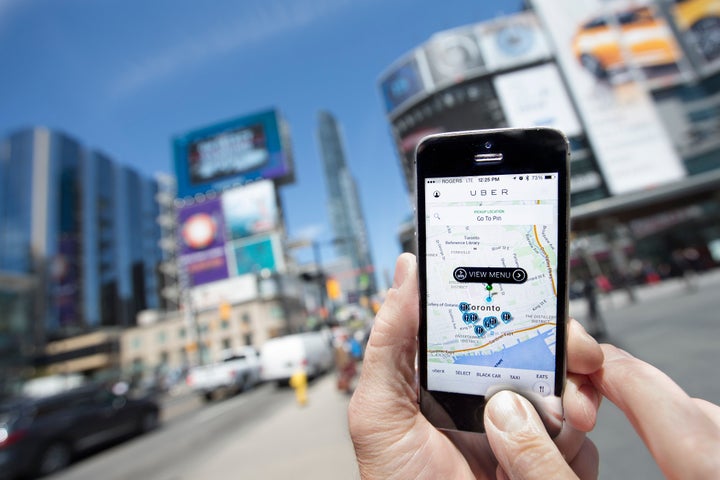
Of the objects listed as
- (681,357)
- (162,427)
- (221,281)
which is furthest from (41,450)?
(221,281)

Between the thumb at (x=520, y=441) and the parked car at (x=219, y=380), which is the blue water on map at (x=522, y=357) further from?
the parked car at (x=219, y=380)

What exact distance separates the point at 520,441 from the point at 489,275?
0.51 m

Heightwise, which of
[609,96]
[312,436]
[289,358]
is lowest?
[312,436]

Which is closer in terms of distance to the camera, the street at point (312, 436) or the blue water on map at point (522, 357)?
the blue water on map at point (522, 357)

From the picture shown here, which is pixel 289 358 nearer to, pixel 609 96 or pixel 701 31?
pixel 609 96

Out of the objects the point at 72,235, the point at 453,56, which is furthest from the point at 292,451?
the point at 72,235

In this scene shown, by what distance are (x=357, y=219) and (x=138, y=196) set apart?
11898cm

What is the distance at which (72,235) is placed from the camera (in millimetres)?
73375

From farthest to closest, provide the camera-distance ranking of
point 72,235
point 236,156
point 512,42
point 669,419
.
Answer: point 72,235
point 236,156
point 512,42
point 669,419

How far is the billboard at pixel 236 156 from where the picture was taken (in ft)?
169

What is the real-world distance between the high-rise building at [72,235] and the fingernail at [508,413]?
75.1 meters

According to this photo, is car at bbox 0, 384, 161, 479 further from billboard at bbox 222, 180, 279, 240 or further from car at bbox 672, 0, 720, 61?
car at bbox 672, 0, 720, 61

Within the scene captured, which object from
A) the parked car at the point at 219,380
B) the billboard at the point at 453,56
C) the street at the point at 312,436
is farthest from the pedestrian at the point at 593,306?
the billboard at the point at 453,56

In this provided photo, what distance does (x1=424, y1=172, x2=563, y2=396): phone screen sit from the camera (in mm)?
1206
